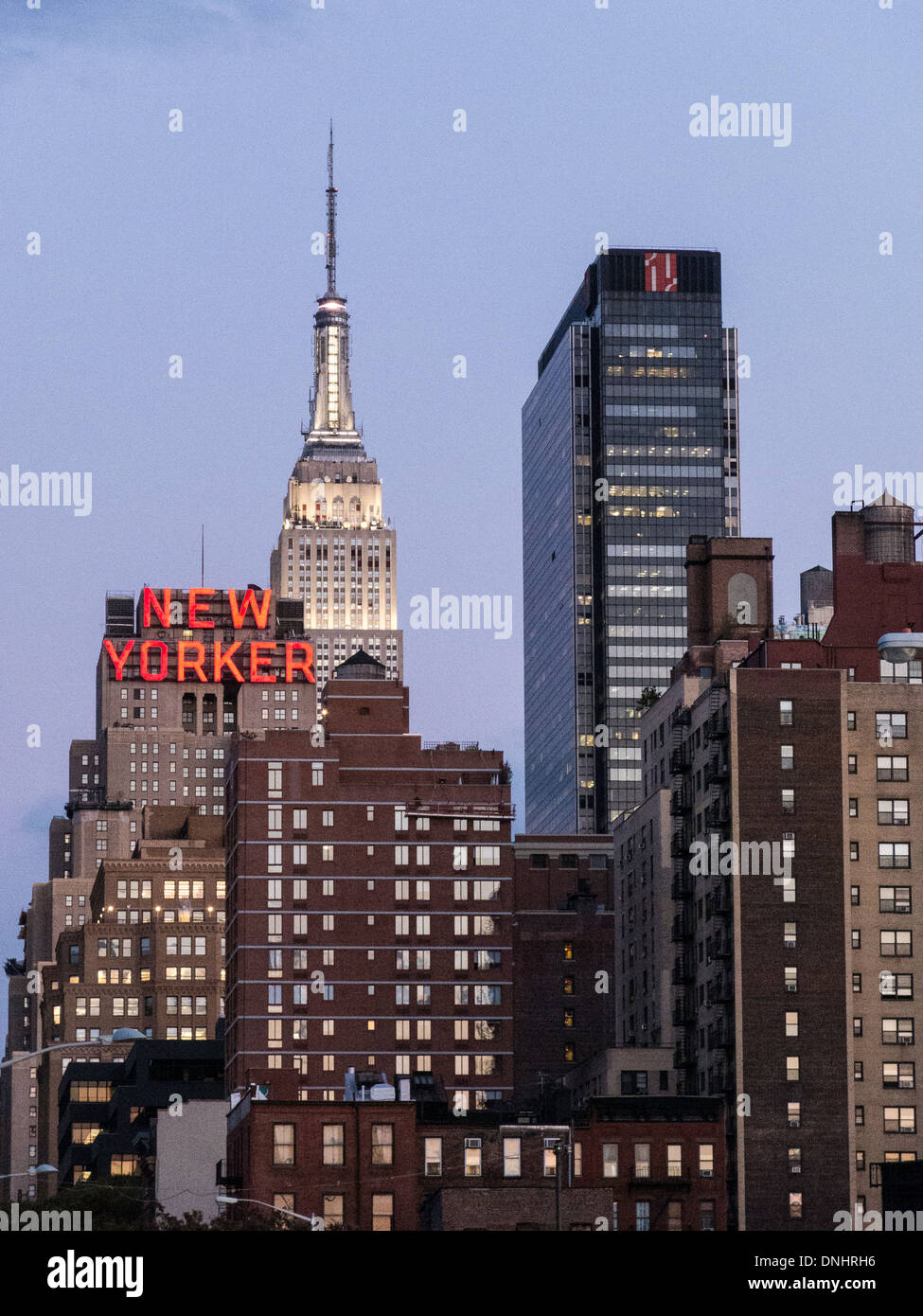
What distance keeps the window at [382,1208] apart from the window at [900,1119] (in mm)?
33321

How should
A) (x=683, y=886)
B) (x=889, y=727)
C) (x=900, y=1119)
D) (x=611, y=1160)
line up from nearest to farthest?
(x=611, y=1160) → (x=900, y=1119) → (x=889, y=727) → (x=683, y=886)

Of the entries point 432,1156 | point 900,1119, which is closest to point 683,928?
point 900,1119

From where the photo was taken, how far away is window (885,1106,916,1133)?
502 ft

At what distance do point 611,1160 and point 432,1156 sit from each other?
36.1 feet

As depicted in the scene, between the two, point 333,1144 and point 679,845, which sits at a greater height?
point 679,845

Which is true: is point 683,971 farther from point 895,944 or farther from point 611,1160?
point 611,1160

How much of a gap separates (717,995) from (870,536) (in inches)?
1440

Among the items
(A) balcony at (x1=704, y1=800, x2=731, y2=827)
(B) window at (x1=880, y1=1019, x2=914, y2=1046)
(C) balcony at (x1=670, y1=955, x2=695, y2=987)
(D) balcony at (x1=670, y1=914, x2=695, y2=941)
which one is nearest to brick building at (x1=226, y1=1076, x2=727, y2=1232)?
(B) window at (x1=880, y1=1019, x2=914, y2=1046)

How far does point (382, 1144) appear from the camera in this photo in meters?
140

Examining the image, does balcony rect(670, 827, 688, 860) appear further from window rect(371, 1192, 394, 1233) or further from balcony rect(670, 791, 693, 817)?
window rect(371, 1192, 394, 1233)

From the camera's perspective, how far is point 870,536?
174750mm

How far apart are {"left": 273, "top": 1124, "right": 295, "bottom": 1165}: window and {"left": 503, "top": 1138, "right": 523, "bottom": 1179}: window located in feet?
39.5
